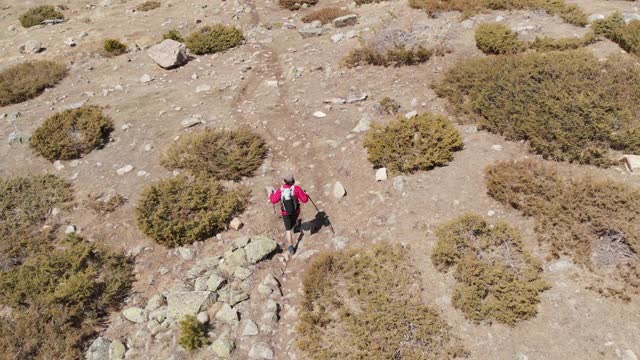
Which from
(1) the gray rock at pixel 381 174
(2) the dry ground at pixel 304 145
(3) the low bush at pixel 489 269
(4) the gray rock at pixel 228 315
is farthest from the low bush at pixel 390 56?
(4) the gray rock at pixel 228 315

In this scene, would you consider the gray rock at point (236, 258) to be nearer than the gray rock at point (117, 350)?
No

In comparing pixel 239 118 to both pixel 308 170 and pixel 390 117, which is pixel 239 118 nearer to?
pixel 308 170

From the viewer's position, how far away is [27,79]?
1891 cm

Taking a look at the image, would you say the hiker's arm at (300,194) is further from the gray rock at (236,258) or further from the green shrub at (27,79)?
the green shrub at (27,79)

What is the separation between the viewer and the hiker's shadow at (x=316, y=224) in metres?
10.5

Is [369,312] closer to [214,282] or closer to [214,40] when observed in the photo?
[214,282]

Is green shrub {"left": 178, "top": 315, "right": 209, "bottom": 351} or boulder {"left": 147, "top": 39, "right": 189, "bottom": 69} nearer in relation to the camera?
green shrub {"left": 178, "top": 315, "right": 209, "bottom": 351}

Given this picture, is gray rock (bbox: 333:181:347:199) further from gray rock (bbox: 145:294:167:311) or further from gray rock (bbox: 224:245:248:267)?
gray rock (bbox: 145:294:167:311)

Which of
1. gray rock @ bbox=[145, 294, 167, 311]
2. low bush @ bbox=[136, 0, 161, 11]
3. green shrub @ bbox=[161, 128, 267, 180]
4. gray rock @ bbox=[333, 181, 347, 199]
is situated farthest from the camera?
low bush @ bbox=[136, 0, 161, 11]

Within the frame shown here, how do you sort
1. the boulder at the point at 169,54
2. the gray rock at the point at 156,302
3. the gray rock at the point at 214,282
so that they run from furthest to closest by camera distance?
the boulder at the point at 169,54 → the gray rock at the point at 214,282 → the gray rock at the point at 156,302

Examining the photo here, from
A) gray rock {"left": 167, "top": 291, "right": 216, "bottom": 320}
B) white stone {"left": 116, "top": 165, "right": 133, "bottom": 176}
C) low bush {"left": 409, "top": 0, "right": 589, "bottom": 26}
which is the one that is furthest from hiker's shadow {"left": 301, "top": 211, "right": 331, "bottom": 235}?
low bush {"left": 409, "top": 0, "right": 589, "bottom": 26}

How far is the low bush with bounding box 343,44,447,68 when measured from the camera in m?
16.0

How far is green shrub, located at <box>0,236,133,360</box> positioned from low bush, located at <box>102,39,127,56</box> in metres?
13.4

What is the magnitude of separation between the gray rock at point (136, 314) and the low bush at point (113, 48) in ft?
52.8
